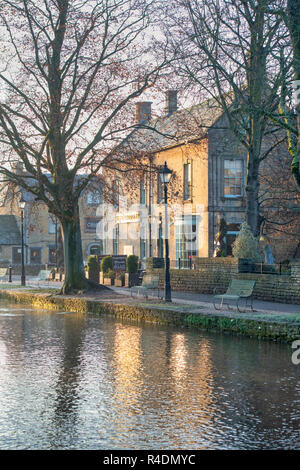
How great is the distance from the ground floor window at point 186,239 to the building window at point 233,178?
8.12 ft

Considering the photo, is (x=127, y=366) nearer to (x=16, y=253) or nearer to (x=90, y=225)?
(x=16, y=253)

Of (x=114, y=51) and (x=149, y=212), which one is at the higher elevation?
(x=114, y=51)

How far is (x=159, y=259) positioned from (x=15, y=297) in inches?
252

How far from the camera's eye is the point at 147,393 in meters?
9.03

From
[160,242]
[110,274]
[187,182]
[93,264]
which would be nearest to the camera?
[110,274]

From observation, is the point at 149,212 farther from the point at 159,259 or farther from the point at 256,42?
the point at 256,42

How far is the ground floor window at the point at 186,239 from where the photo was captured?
38.5m

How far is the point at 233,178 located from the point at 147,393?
29444 millimetres

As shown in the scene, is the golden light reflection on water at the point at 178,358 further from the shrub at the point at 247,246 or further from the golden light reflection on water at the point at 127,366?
the shrub at the point at 247,246

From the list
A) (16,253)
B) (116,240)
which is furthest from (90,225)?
(116,240)

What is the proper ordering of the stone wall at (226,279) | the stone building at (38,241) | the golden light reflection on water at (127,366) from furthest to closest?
the stone building at (38,241)
the stone wall at (226,279)
the golden light reflection on water at (127,366)

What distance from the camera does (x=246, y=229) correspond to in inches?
1006

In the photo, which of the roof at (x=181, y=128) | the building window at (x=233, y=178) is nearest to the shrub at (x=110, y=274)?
the roof at (x=181, y=128)
